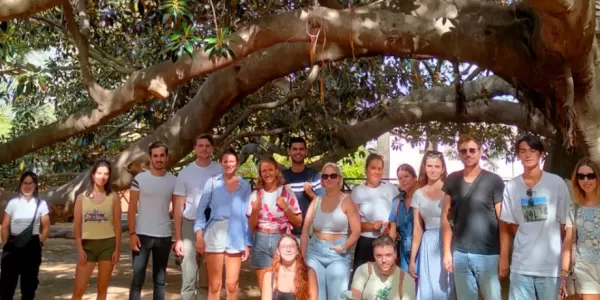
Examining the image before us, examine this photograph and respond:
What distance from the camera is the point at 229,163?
5383 mm

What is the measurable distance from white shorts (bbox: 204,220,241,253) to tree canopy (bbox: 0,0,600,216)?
3.56 feet

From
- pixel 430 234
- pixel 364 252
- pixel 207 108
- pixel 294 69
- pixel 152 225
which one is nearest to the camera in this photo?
pixel 430 234

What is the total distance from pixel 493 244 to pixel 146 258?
2.76 metres

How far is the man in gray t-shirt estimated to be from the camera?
4.62m

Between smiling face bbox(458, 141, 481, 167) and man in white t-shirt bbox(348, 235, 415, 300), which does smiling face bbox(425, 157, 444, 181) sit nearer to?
smiling face bbox(458, 141, 481, 167)

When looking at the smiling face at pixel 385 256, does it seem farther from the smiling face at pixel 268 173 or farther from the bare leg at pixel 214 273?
the bare leg at pixel 214 273

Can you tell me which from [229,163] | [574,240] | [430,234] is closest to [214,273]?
[229,163]

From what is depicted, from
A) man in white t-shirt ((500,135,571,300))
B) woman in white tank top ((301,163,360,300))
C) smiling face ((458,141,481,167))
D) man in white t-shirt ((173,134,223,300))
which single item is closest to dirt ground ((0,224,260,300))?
man in white t-shirt ((173,134,223,300))

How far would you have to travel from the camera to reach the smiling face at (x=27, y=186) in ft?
19.9

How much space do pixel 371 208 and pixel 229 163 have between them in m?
1.16

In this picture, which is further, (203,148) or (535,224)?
(203,148)

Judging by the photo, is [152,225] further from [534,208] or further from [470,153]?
[534,208]

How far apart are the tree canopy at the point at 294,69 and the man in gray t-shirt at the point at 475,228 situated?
43.1 inches

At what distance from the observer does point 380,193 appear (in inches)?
211
